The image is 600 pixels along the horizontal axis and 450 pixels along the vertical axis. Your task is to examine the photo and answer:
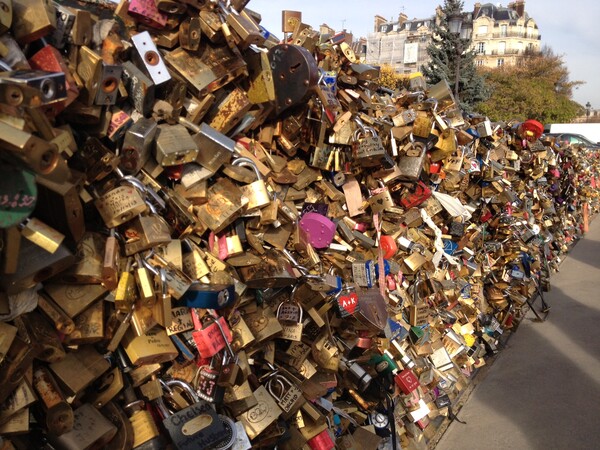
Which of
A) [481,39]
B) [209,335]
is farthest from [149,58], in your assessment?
[481,39]

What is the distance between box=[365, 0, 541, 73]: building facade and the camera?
266 feet

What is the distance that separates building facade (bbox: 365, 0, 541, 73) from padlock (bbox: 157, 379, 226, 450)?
8244cm

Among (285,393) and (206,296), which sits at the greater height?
(206,296)

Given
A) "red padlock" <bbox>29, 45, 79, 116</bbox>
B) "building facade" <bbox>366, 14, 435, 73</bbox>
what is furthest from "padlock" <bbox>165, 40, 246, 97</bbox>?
"building facade" <bbox>366, 14, 435, 73</bbox>

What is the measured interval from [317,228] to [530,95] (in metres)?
45.8

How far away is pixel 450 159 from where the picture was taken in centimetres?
374

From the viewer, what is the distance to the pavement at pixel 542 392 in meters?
3.32

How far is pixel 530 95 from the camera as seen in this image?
4309 centimetres

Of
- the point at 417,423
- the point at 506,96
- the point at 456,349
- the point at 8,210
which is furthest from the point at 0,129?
the point at 506,96

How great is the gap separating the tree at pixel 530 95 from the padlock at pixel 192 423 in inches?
1614

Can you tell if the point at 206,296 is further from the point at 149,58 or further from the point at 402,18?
the point at 402,18

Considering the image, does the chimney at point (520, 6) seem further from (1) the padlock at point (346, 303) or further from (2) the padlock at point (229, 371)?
(2) the padlock at point (229, 371)

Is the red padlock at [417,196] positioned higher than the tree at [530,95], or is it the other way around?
the red padlock at [417,196]

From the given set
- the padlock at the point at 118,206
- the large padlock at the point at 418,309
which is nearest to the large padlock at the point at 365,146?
the large padlock at the point at 418,309
